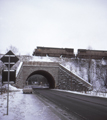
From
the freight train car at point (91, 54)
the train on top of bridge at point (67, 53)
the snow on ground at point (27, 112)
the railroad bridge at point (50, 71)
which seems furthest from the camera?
the freight train car at point (91, 54)

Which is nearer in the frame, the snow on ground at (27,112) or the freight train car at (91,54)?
the snow on ground at (27,112)

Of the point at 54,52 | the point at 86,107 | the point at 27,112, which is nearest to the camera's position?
the point at 27,112

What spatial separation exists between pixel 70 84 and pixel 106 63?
19996 millimetres

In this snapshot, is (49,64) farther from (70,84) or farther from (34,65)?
(70,84)

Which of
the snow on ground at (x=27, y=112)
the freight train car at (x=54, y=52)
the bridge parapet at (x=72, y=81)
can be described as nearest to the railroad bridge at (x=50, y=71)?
the bridge parapet at (x=72, y=81)

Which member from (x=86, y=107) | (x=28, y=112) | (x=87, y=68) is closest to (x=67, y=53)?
(x=87, y=68)

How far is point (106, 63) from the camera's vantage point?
44.3m

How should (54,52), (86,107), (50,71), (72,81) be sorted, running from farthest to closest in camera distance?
1. (54,52)
2. (50,71)
3. (72,81)
4. (86,107)

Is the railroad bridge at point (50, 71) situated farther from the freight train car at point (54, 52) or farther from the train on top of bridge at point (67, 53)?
the train on top of bridge at point (67, 53)

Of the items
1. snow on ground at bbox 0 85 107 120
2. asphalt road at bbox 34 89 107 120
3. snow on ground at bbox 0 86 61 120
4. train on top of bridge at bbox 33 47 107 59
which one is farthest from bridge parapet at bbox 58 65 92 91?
snow on ground at bbox 0 86 61 120

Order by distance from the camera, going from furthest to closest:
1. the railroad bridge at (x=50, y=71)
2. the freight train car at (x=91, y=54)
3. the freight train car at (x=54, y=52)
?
the freight train car at (x=91, y=54) → the freight train car at (x=54, y=52) → the railroad bridge at (x=50, y=71)

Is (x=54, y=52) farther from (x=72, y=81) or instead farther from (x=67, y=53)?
(x=72, y=81)

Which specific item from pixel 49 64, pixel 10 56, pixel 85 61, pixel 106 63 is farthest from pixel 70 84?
pixel 10 56

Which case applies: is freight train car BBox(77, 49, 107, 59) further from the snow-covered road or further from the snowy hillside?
the snow-covered road
